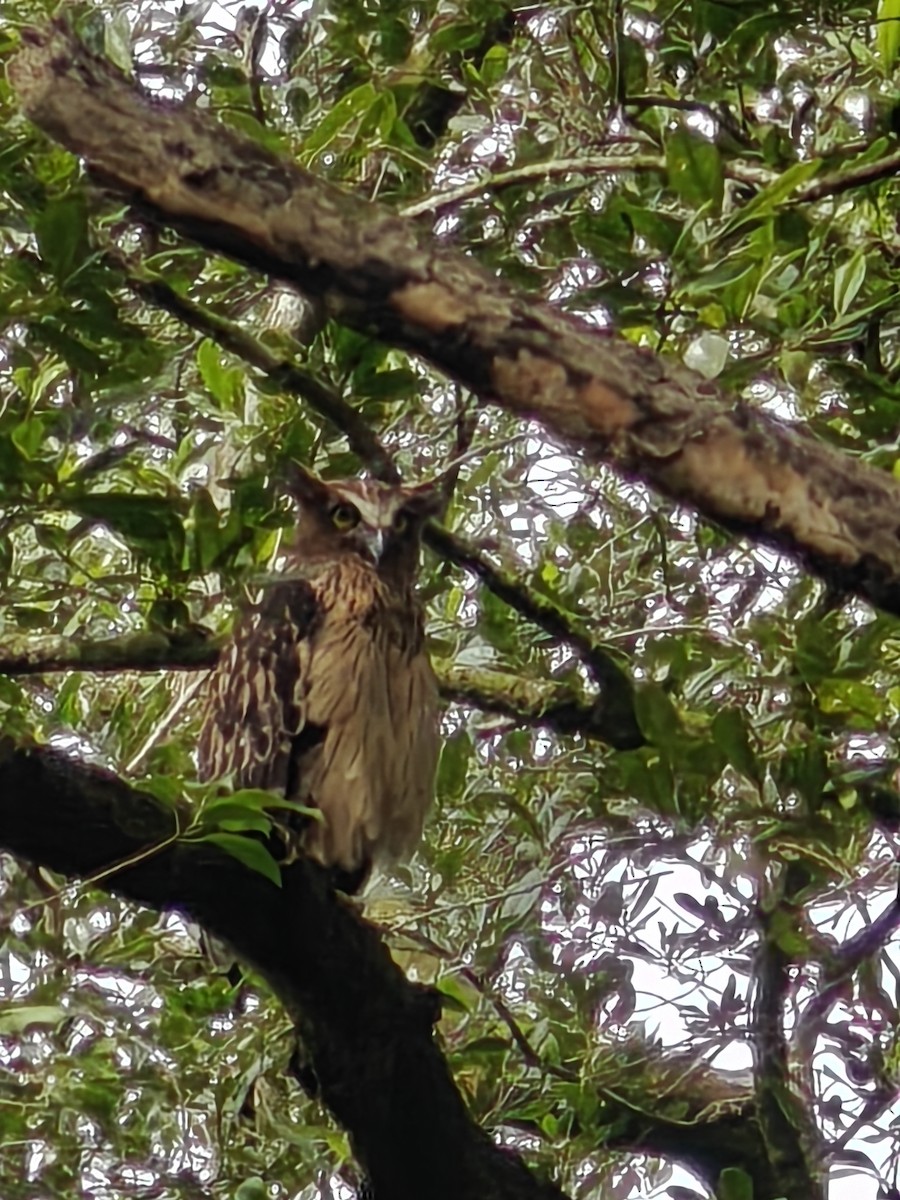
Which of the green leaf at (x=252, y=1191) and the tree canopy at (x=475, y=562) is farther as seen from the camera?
the green leaf at (x=252, y=1191)

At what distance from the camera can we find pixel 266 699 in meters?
2.07

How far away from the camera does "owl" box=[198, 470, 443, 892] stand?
2.02 metres

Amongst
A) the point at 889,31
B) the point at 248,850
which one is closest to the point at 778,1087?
the point at 248,850

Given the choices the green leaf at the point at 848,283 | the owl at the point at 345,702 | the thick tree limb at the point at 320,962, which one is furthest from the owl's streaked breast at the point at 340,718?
the green leaf at the point at 848,283

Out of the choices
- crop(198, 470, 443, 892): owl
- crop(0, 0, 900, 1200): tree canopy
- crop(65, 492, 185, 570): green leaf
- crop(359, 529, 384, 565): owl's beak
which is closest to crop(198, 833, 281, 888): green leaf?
crop(0, 0, 900, 1200): tree canopy

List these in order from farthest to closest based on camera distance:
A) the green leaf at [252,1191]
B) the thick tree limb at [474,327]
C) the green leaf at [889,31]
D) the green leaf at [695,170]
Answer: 1. the green leaf at [252,1191]
2. the green leaf at [695,170]
3. the green leaf at [889,31]
4. the thick tree limb at [474,327]

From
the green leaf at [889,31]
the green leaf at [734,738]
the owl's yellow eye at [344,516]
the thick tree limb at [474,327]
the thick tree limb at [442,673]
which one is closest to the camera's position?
the thick tree limb at [474,327]

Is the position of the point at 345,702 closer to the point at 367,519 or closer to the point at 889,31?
the point at 367,519

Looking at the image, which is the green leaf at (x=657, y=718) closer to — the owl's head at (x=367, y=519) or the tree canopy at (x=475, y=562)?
the tree canopy at (x=475, y=562)

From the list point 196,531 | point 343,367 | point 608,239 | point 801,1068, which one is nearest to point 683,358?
point 608,239

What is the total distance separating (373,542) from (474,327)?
104 cm

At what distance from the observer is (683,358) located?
1.33 metres

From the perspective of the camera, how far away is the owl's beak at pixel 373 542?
80.6 inches

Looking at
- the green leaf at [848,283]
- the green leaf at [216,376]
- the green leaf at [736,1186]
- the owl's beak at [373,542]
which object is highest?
the owl's beak at [373,542]
